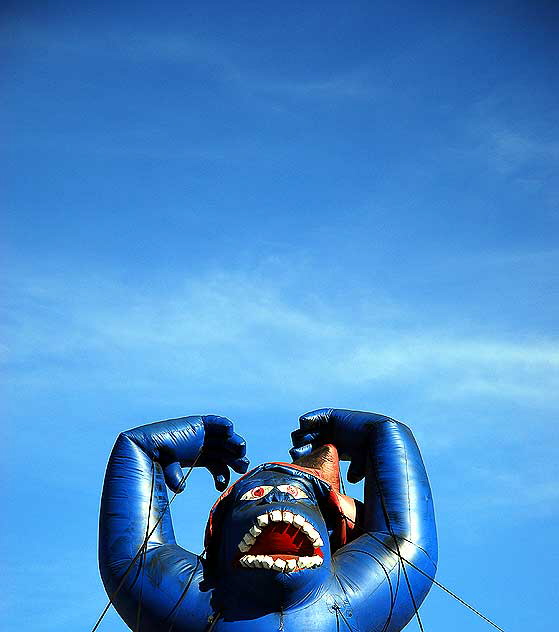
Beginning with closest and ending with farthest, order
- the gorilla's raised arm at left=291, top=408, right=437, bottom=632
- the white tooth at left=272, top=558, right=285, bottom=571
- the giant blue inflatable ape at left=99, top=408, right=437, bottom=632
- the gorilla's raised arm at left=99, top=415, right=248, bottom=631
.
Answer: the white tooth at left=272, top=558, right=285, bottom=571 → the giant blue inflatable ape at left=99, top=408, right=437, bottom=632 → the gorilla's raised arm at left=99, top=415, right=248, bottom=631 → the gorilla's raised arm at left=291, top=408, right=437, bottom=632

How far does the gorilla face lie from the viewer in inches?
348

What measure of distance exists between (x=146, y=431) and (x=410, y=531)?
9.13 feet

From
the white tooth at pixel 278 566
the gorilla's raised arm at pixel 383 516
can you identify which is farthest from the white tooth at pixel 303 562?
the gorilla's raised arm at pixel 383 516

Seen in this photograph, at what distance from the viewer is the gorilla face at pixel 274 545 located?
8.83 m

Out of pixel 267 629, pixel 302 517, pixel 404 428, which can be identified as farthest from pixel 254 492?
pixel 404 428

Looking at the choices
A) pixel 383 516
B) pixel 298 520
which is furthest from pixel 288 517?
pixel 383 516

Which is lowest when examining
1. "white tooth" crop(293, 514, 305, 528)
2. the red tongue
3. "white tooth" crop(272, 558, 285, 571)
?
"white tooth" crop(272, 558, 285, 571)

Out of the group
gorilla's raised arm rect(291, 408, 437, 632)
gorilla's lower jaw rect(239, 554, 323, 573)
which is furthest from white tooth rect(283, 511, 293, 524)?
gorilla's raised arm rect(291, 408, 437, 632)

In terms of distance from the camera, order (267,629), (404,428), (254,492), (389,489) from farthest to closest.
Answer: (404,428) → (389,489) → (254,492) → (267,629)

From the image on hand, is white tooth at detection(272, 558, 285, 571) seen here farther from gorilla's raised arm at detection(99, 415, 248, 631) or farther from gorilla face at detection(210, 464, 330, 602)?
gorilla's raised arm at detection(99, 415, 248, 631)

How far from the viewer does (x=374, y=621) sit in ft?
30.2

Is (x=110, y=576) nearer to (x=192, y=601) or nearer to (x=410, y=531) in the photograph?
(x=192, y=601)

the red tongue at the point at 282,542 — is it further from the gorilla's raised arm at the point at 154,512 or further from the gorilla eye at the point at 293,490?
the gorilla's raised arm at the point at 154,512

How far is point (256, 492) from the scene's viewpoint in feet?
31.2
